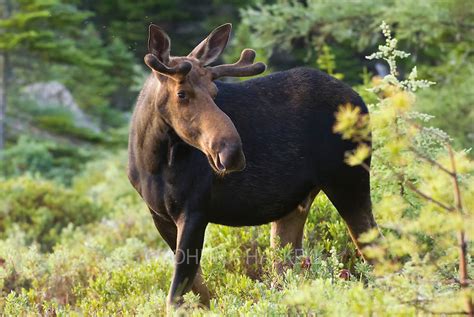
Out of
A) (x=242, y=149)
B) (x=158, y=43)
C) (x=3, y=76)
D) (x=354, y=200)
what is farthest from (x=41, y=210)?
(x=3, y=76)

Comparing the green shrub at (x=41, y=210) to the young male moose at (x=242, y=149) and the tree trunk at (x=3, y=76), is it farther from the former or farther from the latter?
the tree trunk at (x=3, y=76)

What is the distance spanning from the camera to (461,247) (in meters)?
3.57

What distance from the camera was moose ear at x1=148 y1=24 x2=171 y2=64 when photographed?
5.16 meters

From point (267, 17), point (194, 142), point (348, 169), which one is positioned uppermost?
point (194, 142)

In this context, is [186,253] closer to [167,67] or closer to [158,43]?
[167,67]

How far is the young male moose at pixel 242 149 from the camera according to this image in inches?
205

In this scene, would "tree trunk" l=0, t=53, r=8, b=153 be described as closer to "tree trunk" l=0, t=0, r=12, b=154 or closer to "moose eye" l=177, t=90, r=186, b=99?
"tree trunk" l=0, t=0, r=12, b=154

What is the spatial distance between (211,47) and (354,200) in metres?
1.60

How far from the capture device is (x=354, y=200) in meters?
6.25

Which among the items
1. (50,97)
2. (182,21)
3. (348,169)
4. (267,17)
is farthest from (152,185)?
(182,21)

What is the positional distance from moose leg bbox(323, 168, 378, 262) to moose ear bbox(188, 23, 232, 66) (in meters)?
1.32

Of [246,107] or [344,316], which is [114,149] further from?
[344,316]

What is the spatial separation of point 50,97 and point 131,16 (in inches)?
240

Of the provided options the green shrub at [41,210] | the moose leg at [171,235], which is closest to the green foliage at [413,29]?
the green shrub at [41,210]
